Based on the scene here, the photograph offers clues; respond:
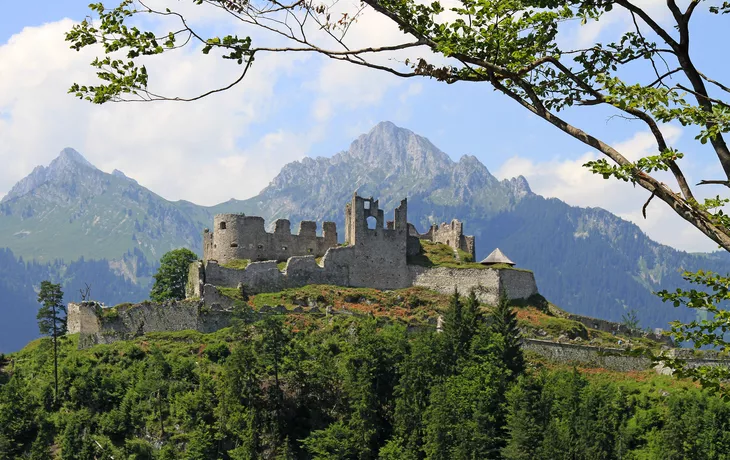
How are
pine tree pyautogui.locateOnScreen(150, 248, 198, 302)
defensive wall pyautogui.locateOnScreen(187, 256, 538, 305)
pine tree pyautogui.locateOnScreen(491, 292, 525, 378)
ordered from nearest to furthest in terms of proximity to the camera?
pine tree pyautogui.locateOnScreen(491, 292, 525, 378)
defensive wall pyautogui.locateOnScreen(187, 256, 538, 305)
pine tree pyautogui.locateOnScreen(150, 248, 198, 302)

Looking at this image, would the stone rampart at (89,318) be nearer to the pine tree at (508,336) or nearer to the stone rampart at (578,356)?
the pine tree at (508,336)

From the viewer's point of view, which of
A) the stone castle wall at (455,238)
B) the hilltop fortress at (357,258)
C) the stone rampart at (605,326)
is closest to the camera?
the hilltop fortress at (357,258)

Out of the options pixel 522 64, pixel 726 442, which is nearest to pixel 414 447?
pixel 726 442

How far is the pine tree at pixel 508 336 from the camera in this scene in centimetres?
6153

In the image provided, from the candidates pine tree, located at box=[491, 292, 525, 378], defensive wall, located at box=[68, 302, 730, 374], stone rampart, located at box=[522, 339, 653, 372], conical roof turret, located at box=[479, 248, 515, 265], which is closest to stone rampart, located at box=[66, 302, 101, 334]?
defensive wall, located at box=[68, 302, 730, 374]

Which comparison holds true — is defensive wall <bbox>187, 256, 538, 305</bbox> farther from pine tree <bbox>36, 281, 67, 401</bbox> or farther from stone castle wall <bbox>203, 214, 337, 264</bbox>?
pine tree <bbox>36, 281, 67, 401</bbox>

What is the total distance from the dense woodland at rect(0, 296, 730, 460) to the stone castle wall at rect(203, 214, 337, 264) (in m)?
8.72

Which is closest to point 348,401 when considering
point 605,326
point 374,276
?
point 374,276

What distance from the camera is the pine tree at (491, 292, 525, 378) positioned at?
61.5m

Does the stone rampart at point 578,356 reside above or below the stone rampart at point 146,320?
below

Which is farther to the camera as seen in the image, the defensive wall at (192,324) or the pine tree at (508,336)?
the defensive wall at (192,324)

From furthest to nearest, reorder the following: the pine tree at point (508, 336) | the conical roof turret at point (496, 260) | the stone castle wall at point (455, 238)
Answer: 1. the stone castle wall at point (455, 238)
2. the conical roof turret at point (496, 260)
3. the pine tree at point (508, 336)

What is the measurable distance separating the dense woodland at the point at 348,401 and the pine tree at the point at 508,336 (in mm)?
101

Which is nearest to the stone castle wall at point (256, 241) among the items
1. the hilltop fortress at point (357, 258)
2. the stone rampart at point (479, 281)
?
the hilltop fortress at point (357, 258)
